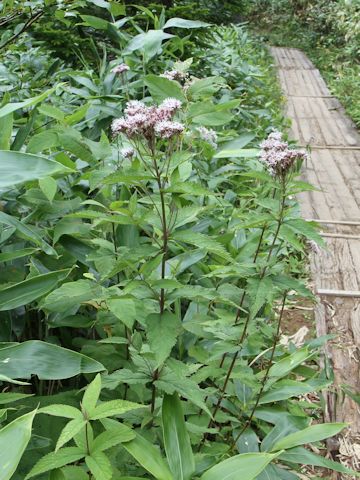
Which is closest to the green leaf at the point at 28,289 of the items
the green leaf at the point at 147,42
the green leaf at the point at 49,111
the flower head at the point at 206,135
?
the green leaf at the point at 49,111

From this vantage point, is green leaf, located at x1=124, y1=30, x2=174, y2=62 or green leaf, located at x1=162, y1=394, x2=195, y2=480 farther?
green leaf, located at x1=124, y1=30, x2=174, y2=62

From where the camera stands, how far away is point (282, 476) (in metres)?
1.46

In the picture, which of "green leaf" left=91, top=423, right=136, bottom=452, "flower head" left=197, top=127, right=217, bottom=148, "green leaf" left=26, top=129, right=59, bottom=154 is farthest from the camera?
"flower head" left=197, top=127, right=217, bottom=148

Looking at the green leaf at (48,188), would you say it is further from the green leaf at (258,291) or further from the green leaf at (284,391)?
the green leaf at (284,391)

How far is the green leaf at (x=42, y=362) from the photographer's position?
1007 millimetres

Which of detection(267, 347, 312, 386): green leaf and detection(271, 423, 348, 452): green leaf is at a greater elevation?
detection(271, 423, 348, 452): green leaf

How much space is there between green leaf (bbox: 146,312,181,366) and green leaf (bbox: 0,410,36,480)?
31 centimetres

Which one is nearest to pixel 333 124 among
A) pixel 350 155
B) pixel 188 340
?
pixel 350 155

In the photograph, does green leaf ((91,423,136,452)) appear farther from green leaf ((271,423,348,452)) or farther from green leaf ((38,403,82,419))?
green leaf ((271,423,348,452))

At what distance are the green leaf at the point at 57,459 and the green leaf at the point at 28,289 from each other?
1.13ft

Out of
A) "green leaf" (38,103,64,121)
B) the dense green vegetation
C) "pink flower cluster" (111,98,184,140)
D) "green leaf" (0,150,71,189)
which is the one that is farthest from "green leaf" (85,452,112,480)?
"green leaf" (38,103,64,121)

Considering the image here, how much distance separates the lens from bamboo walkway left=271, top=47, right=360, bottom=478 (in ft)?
7.12

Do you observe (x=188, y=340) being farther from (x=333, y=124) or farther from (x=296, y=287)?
(x=333, y=124)

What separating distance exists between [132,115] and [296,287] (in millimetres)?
540
